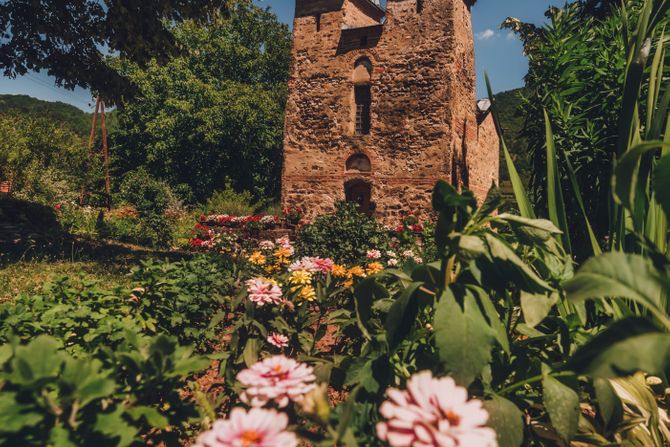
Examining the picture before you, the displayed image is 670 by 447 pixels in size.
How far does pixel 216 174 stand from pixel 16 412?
73.1ft

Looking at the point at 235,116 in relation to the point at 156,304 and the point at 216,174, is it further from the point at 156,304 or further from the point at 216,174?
the point at 156,304

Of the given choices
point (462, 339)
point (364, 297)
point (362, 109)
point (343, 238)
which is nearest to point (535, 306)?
point (462, 339)

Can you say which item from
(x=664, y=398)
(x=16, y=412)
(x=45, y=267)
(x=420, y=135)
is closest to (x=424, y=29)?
(x=420, y=135)

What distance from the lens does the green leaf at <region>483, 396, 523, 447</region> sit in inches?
38.4

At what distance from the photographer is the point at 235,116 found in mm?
20156

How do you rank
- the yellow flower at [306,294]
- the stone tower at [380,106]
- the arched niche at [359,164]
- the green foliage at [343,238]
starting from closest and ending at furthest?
1. the yellow flower at [306,294]
2. the green foliage at [343,238]
3. the stone tower at [380,106]
4. the arched niche at [359,164]

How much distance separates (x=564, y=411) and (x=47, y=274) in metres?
5.96

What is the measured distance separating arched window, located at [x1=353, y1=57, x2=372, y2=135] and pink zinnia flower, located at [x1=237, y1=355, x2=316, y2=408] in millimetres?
10722

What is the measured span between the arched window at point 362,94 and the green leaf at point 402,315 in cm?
1050

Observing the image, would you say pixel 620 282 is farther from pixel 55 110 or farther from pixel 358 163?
pixel 55 110

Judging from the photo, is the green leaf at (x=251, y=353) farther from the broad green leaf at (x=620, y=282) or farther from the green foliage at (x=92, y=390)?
the broad green leaf at (x=620, y=282)

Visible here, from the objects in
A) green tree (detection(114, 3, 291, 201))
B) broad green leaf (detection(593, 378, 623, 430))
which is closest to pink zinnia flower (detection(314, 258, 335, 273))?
broad green leaf (detection(593, 378, 623, 430))

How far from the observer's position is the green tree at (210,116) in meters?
20.6

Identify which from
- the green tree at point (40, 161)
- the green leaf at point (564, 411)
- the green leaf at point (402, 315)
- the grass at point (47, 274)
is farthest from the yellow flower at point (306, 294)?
the green tree at point (40, 161)
